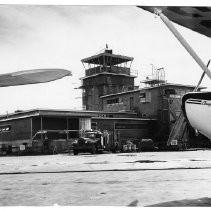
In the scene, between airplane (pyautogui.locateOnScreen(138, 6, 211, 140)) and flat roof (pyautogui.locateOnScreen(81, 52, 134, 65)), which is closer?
airplane (pyautogui.locateOnScreen(138, 6, 211, 140))

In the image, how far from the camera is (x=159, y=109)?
40.0 metres

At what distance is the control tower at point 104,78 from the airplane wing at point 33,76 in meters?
37.5

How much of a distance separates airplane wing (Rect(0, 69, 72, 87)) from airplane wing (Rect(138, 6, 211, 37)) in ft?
10.0

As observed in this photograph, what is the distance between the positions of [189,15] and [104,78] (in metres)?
41.9

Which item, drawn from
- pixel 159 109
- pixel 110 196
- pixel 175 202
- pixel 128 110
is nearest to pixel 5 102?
pixel 110 196

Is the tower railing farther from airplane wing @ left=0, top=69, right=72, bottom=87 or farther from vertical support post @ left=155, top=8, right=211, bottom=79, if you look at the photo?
vertical support post @ left=155, top=8, right=211, bottom=79

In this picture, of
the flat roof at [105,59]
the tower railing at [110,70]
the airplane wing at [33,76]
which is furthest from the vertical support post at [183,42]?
the tower railing at [110,70]

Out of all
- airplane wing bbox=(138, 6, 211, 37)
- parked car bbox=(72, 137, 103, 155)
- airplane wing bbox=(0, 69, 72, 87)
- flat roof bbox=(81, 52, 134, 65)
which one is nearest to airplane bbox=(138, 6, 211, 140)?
airplane wing bbox=(138, 6, 211, 37)

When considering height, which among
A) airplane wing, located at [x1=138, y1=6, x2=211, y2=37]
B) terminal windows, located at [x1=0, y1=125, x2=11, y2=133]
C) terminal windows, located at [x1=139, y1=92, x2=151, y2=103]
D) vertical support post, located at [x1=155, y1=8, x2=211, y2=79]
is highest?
terminal windows, located at [x1=139, y1=92, x2=151, y2=103]

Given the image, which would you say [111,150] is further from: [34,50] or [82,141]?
[34,50]

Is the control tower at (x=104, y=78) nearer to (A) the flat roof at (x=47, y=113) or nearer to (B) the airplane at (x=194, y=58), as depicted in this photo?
(A) the flat roof at (x=47, y=113)

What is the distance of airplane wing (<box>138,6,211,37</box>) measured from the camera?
5004mm

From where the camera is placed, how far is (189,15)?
202 inches
